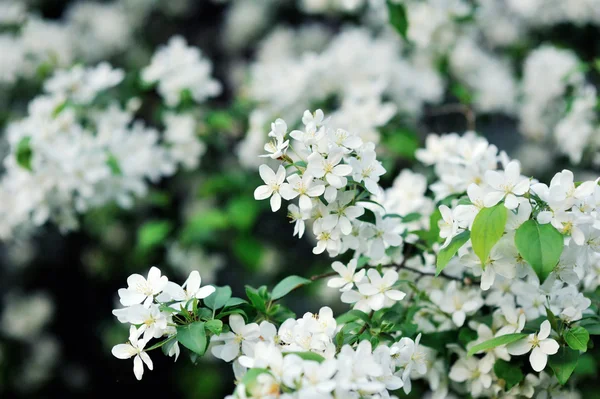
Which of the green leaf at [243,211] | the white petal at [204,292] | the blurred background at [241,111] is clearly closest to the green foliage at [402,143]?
the blurred background at [241,111]

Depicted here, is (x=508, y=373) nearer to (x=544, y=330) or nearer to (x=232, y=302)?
(x=544, y=330)

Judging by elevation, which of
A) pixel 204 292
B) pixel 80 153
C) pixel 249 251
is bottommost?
pixel 249 251

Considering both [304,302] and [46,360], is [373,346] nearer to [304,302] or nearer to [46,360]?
[304,302]

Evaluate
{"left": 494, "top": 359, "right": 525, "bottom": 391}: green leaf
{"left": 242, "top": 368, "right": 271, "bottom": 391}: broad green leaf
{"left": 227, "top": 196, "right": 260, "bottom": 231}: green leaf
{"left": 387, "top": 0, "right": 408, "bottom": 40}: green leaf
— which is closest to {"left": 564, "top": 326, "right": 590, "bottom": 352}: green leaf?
{"left": 494, "top": 359, "right": 525, "bottom": 391}: green leaf

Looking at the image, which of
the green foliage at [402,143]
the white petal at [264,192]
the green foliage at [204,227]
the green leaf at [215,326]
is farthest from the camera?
the green foliage at [204,227]

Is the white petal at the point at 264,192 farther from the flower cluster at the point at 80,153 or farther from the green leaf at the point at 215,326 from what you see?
the flower cluster at the point at 80,153

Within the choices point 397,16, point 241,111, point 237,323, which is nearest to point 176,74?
point 241,111
